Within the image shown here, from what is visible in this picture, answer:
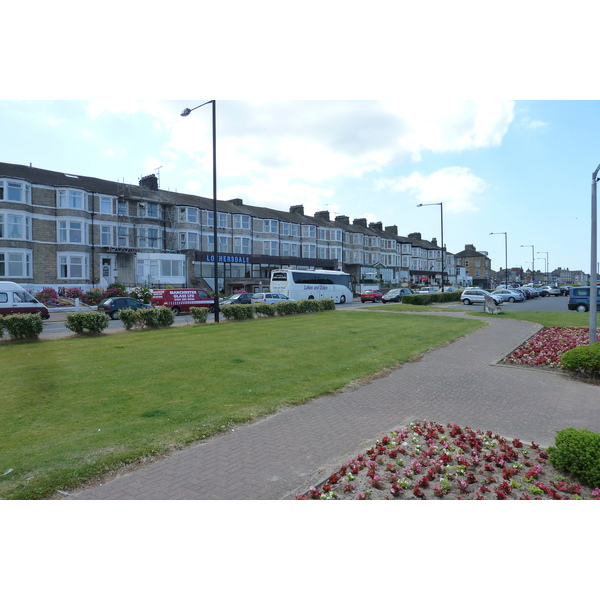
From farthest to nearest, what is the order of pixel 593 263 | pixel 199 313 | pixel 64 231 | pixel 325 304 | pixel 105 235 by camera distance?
pixel 105 235
pixel 64 231
pixel 325 304
pixel 199 313
pixel 593 263

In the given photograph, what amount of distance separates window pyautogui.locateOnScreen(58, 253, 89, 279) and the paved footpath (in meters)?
34.3

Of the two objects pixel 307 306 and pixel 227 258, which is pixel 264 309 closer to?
pixel 307 306

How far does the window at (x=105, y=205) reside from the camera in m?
39.9

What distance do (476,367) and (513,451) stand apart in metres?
6.22

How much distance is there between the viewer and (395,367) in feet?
35.2

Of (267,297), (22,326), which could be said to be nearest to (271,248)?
(267,297)

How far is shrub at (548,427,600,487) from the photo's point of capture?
14.5 ft

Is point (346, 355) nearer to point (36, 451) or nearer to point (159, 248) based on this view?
point (36, 451)

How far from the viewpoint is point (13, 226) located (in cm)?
3394

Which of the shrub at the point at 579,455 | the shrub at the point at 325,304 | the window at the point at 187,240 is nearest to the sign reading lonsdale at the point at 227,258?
the window at the point at 187,240

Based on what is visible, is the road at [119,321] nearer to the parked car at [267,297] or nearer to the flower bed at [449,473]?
the parked car at [267,297]

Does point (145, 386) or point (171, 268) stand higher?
point (171, 268)

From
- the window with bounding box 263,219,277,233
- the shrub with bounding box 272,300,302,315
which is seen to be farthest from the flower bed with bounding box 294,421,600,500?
the window with bounding box 263,219,277,233

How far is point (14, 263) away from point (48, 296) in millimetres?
4617
